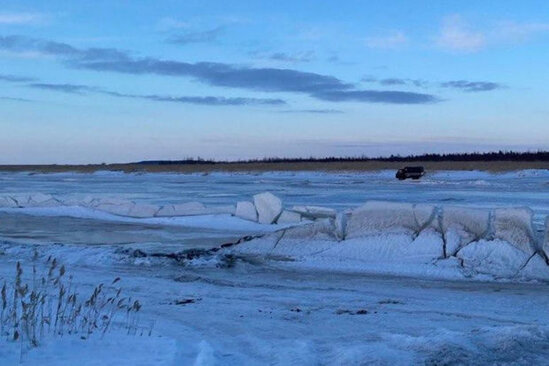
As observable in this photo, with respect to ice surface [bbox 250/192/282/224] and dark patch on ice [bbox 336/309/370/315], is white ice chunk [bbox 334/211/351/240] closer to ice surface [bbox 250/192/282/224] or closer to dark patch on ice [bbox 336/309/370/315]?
ice surface [bbox 250/192/282/224]

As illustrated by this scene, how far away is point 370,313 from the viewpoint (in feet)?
26.4

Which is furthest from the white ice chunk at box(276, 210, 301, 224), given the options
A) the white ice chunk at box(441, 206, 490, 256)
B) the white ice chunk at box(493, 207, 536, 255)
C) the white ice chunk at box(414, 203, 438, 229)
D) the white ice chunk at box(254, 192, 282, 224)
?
the white ice chunk at box(493, 207, 536, 255)

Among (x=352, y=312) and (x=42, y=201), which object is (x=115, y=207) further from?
(x=352, y=312)

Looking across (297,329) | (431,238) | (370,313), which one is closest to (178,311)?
(297,329)

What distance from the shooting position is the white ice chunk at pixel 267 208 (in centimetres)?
1848

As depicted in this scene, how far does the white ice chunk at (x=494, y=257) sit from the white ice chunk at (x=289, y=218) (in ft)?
21.7

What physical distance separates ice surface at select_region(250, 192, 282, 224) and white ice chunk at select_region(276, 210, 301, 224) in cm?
12

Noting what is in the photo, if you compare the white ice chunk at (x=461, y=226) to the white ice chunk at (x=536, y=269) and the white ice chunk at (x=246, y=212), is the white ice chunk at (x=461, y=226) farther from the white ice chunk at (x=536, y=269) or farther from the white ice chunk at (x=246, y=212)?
the white ice chunk at (x=246, y=212)

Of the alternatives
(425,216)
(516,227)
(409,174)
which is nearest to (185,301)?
(425,216)

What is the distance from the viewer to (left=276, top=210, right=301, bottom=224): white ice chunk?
60.0 feet

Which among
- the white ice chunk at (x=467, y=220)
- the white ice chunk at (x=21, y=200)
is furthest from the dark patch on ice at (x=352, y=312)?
the white ice chunk at (x=21, y=200)

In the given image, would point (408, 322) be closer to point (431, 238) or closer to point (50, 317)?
point (50, 317)

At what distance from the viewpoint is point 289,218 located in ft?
60.4

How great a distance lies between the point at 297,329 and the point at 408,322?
120 cm
